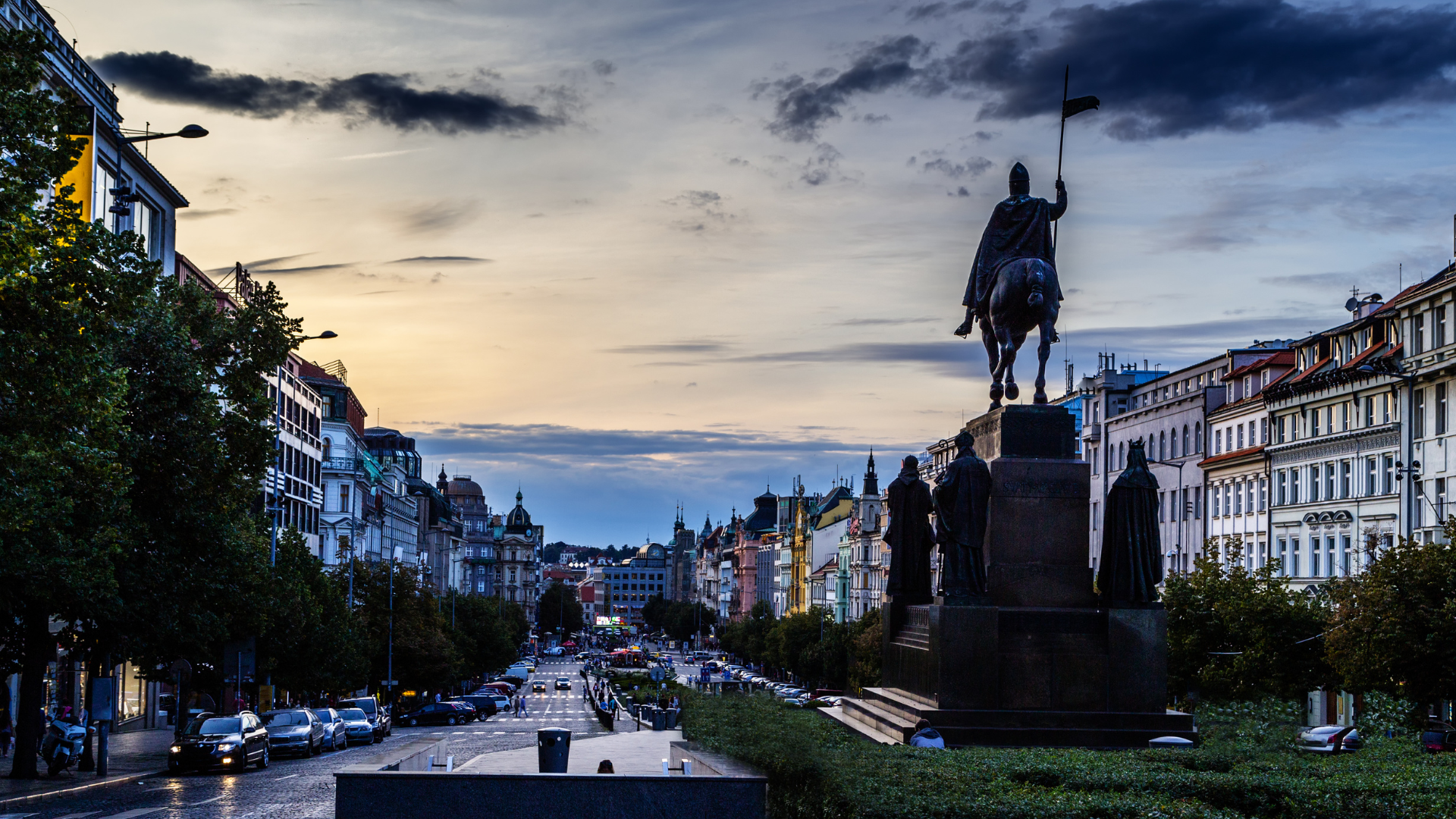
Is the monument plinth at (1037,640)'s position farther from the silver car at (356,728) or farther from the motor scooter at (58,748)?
the silver car at (356,728)

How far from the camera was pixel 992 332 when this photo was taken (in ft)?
66.4

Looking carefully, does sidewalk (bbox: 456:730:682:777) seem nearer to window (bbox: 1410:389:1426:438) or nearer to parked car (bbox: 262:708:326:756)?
parked car (bbox: 262:708:326:756)

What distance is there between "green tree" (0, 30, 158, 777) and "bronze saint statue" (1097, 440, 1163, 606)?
505 inches

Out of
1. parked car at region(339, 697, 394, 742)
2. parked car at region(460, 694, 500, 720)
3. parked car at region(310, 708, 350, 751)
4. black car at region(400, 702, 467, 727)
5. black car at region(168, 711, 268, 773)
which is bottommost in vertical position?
parked car at region(460, 694, 500, 720)

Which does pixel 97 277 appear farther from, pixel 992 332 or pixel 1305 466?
pixel 1305 466

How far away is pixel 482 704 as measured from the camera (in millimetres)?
91438

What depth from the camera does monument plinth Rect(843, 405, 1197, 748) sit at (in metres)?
17.6

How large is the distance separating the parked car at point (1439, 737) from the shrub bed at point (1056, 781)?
16051mm

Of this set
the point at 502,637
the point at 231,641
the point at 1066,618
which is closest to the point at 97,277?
the point at 1066,618

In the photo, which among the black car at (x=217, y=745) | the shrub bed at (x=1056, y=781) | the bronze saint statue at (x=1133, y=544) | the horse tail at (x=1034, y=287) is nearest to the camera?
the shrub bed at (x=1056, y=781)

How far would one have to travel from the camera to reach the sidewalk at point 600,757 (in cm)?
1445

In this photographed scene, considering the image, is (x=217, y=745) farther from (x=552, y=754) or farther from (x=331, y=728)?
(x=552, y=754)

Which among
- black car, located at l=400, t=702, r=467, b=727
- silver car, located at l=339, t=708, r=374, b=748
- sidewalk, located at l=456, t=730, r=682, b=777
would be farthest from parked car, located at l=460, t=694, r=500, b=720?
sidewalk, located at l=456, t=730, r=682, b=777

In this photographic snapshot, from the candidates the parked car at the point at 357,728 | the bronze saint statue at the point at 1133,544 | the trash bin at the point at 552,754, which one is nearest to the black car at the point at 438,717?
the parked car at the point at 357,728
